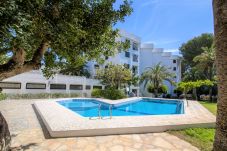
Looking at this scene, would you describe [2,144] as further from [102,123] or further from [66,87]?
[66,87]

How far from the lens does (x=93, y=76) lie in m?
40.4

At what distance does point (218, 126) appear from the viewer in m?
4.60

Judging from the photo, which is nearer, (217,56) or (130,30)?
(217,56)

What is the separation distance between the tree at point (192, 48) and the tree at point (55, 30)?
47.5m

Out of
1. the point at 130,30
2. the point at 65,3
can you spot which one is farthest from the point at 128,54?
the point at 65,3

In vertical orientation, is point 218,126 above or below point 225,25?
below

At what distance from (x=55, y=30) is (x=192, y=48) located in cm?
5459

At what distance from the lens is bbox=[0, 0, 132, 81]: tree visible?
3.88 metres

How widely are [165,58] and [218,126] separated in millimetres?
45759

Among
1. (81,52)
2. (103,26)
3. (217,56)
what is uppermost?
(103,26)

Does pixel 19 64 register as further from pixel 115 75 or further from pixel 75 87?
pixel 75 87

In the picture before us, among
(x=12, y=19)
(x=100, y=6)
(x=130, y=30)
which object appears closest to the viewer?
(x=12, y=19)

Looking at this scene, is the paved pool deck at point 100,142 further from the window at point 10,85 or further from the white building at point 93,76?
the window at point 10,85

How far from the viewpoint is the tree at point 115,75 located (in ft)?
99.9
